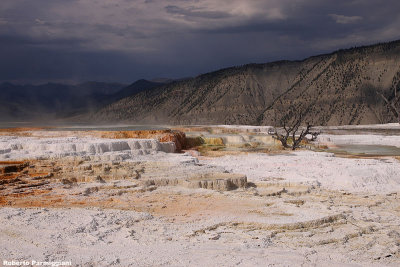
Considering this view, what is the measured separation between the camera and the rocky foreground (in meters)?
7.72

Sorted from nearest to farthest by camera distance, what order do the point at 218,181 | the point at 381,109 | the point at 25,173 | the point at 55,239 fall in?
1. the point at 55,239
2. the point at 218,181
3. the point at 25,173
4. the point at 381,109

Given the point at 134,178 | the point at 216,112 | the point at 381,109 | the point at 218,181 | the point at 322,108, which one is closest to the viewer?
the point at 218,181

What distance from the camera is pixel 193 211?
424 inches

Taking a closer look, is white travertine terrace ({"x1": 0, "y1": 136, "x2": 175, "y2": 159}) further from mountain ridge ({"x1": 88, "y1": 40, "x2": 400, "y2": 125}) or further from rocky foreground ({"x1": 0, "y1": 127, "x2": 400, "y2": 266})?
mountain ridge ({"x1": 88, "y1": 40, "x2": 400, "y2": 125})

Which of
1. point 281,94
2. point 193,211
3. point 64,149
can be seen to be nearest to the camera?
point 193,211

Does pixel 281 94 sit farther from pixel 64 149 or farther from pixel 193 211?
pixel 193 211

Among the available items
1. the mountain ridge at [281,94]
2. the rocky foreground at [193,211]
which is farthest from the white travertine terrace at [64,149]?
the mountain ridge at [281,94]

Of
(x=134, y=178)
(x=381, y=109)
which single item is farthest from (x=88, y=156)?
(x=381, y=109)

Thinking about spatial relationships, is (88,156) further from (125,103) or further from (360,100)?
(125,103)

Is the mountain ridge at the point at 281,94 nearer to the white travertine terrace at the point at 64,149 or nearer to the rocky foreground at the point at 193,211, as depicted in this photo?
the white travertine terrace at the point at 64,149

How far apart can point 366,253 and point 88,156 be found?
12.1m

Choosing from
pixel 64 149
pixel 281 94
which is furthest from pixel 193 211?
pixel 281 94

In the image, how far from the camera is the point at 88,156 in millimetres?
17547

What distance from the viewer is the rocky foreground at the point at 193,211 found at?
7.72m
